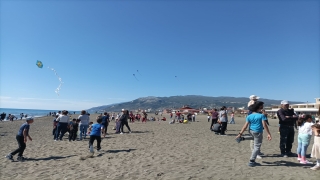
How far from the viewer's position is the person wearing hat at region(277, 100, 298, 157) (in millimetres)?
7027

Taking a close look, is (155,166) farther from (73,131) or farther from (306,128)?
(73,131)

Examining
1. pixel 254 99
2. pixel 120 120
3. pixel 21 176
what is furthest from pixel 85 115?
pixel 254 99

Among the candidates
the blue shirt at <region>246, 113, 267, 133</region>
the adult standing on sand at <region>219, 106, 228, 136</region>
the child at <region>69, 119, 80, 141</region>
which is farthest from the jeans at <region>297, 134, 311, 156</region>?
the child at <region>69, 119, 80, 141</region>

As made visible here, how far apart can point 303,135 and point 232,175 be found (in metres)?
2.96

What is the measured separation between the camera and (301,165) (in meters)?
6.11

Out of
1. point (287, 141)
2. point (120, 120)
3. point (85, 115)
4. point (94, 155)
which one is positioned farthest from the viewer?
point (120, 120)

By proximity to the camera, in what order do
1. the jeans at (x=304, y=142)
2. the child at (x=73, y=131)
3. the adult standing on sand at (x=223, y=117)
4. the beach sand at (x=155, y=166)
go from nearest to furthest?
the beach sand at (x=155, y=166), the jeans at (x=304, y=142), the child at (x=73, y=131), the adult standing on sand at (x=223, y=117)

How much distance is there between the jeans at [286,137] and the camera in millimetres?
7113

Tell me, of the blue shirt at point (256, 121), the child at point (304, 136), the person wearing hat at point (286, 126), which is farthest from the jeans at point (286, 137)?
the blue shirt at point (256, 121)

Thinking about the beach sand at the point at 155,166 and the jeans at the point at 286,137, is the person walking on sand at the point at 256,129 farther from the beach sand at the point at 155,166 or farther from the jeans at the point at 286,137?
the jeans at the point at 286,137

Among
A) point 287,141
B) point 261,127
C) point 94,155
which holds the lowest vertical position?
→ point 94,155

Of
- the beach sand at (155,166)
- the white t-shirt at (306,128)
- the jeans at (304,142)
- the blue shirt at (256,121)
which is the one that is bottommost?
the beach sand at (155,166)

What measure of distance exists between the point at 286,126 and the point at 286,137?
383 mm

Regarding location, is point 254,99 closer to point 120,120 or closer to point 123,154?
point 123,154
